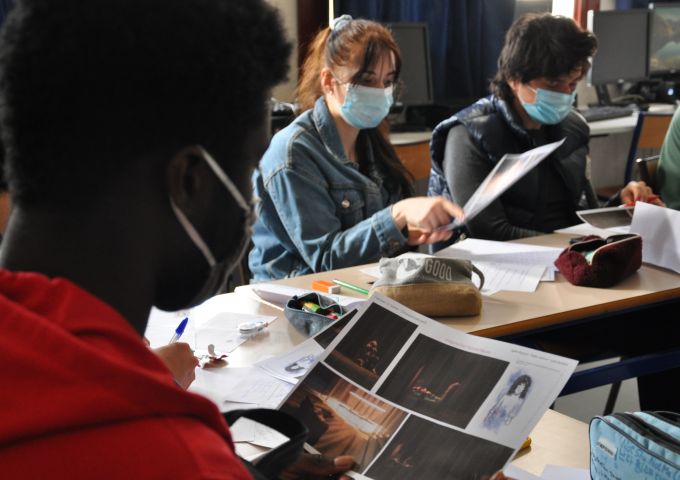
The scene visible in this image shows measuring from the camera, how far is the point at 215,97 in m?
0.63

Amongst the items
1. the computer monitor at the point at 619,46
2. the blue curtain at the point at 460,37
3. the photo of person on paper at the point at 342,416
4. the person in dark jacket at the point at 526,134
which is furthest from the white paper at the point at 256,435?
the computer monitor at the point at 619,46

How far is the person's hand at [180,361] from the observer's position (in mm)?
1216

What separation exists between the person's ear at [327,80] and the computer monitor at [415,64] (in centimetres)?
206

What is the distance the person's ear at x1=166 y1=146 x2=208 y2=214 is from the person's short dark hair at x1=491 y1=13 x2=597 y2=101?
6.16 feet

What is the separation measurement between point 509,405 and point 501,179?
89 centimetres

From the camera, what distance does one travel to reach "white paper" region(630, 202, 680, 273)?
1.87m

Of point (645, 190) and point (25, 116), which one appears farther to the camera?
point (645, 190)

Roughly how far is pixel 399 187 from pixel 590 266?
688 millimetres

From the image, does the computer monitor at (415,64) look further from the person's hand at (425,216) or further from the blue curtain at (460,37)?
the person's hand at (425,216)

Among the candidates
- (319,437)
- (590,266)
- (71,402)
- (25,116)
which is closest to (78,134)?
(25,116)

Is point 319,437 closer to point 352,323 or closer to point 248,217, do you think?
point 352,323

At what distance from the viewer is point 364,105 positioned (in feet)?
6.87

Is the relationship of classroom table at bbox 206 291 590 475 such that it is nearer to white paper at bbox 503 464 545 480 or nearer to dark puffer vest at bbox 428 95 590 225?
white paper at bbox 503 464 545 480

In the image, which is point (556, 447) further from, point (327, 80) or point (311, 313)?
point (327, 80)
